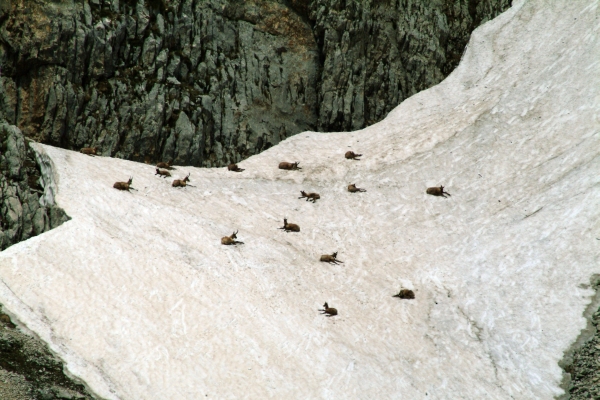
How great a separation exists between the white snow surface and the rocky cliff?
8.97 feet

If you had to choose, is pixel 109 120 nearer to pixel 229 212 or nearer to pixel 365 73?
pixel 229 212

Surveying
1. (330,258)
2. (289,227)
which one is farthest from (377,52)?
(330,258)

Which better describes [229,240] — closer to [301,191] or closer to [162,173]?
[162,173]

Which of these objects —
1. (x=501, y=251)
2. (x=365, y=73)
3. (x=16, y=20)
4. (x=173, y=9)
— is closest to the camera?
(x=501, y=251)

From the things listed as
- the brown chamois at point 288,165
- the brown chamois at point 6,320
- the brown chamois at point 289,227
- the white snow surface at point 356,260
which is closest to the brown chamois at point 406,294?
the white snow surface at point 356,260

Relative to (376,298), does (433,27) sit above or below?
above

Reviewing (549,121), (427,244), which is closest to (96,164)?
(427,244)

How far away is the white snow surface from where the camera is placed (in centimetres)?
1783

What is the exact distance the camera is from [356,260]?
77.5ft

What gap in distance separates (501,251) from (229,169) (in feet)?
38.4

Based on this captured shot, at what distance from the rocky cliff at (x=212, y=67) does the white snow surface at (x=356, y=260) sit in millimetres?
2733

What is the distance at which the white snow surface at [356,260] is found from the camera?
17.8 meters

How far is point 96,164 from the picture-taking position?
24.8 meters

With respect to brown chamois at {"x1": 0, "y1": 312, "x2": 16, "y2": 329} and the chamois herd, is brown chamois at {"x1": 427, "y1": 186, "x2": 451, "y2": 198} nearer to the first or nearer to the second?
the chamois herd
